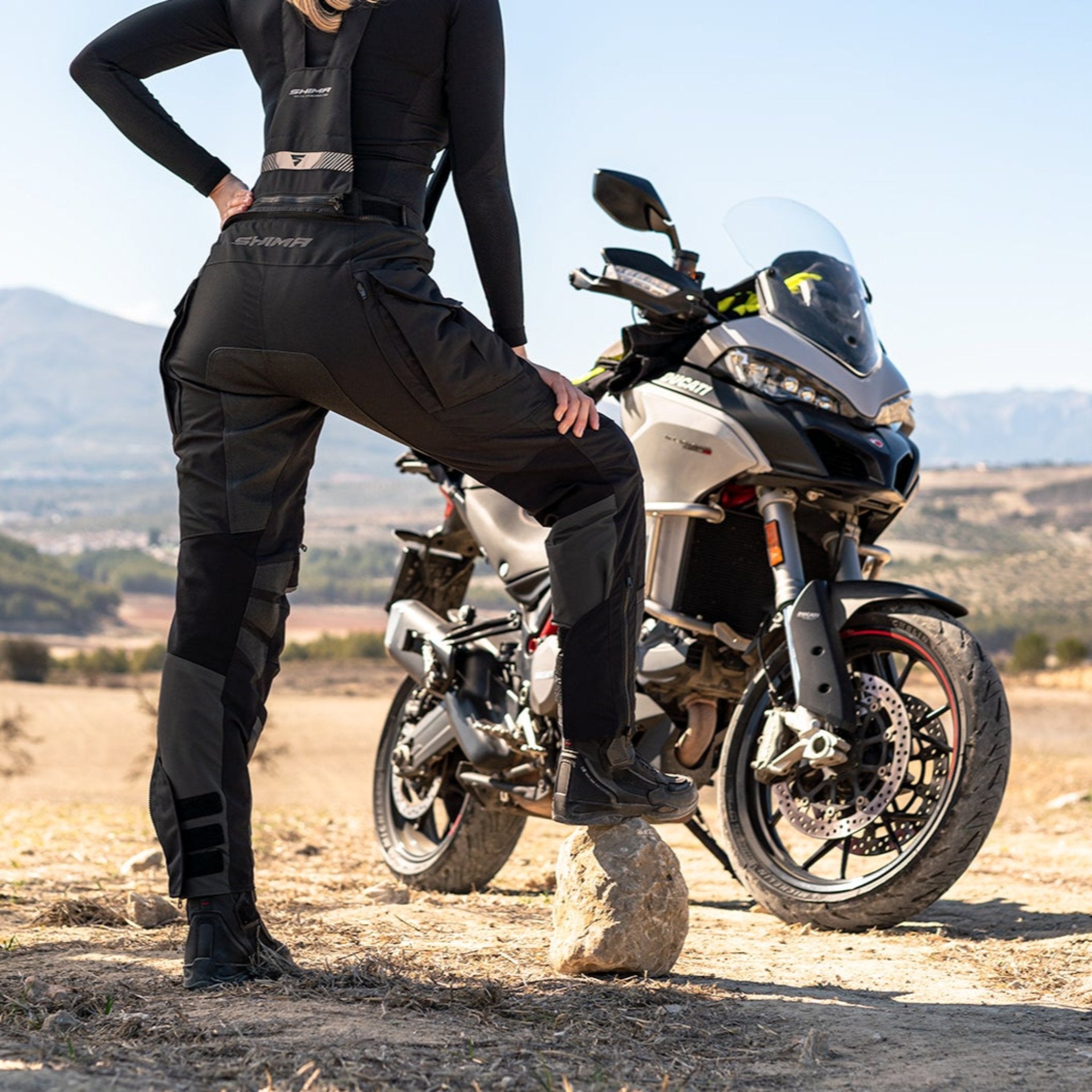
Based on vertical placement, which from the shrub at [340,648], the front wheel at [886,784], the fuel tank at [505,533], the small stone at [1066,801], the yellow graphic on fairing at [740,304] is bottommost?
the shrub at [340,648]

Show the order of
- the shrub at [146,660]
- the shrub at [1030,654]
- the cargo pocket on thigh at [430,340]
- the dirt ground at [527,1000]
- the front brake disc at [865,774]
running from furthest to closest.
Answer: the shrub at [146,660], the shrub at [1030,654], the front brake disc at [865,774], the cargo pocket on thigh at [430,340], the dirt ground at [527,1000]

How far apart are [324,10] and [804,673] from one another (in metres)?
2.16

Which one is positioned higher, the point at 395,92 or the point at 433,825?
the point at 395,92

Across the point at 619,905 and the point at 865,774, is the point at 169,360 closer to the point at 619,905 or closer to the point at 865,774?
the point at 619,905

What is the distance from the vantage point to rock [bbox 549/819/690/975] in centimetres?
326

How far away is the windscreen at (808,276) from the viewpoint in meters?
4.38

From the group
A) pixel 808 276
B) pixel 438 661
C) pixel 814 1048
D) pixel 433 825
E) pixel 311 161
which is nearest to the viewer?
pixel 814 1048

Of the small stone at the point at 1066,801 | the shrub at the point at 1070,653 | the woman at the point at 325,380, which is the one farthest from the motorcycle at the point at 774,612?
the shrub at the point at 1070,653

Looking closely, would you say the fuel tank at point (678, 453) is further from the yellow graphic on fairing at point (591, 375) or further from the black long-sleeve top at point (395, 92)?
the black long-sleeve top at point (395, 92)

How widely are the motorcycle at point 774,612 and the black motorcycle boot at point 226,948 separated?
128cm

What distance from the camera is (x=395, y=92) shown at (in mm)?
3045

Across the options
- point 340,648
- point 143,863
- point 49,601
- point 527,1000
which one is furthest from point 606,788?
point 49,601

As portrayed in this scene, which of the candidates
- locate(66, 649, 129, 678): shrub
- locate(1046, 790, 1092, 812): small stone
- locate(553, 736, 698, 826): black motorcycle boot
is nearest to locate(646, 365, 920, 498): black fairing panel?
locate(553, 736, 698, 826): black motorcycle boot

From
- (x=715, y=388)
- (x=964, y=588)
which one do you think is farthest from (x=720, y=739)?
(x=964, y=588)
